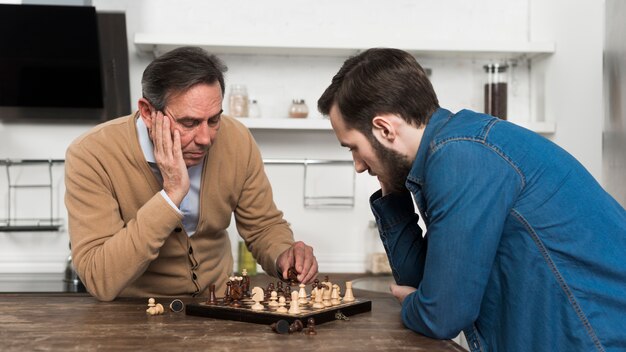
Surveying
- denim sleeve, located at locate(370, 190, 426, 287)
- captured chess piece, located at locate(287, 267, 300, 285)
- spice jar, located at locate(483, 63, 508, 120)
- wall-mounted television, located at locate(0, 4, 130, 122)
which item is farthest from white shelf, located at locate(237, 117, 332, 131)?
denim sleeve, located at locate(370, 190, 426, 287)

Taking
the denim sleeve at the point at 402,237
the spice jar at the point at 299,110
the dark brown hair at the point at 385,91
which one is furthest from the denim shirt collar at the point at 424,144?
the spice jar at the point at 299,110

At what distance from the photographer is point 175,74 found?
2.17 meters

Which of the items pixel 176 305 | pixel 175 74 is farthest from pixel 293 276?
pixel 175 74

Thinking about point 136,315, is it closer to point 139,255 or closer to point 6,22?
point 139,255

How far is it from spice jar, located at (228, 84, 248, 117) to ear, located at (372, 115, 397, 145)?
6.05 ft

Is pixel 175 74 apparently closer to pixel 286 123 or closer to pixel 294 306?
pixel 294 306

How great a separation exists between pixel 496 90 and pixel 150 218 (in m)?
2.10

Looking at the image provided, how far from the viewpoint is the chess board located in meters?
1.74

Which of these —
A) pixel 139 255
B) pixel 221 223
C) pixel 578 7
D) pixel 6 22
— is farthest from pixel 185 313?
pixel 578 7

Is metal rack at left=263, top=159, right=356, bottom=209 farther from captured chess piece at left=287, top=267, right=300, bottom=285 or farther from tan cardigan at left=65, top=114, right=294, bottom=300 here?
captured chess piece at left=287, top=267, right=300, bottom=285

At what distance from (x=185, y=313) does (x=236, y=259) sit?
69.6 inches

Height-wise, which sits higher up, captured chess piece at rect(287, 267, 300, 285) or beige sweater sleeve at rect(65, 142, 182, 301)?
beige sweater sleeve at rect(65, 142, 182, 301)

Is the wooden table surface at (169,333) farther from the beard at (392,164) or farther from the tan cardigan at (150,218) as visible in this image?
A: the beard at (392,164)

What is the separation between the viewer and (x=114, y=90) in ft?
11.4
